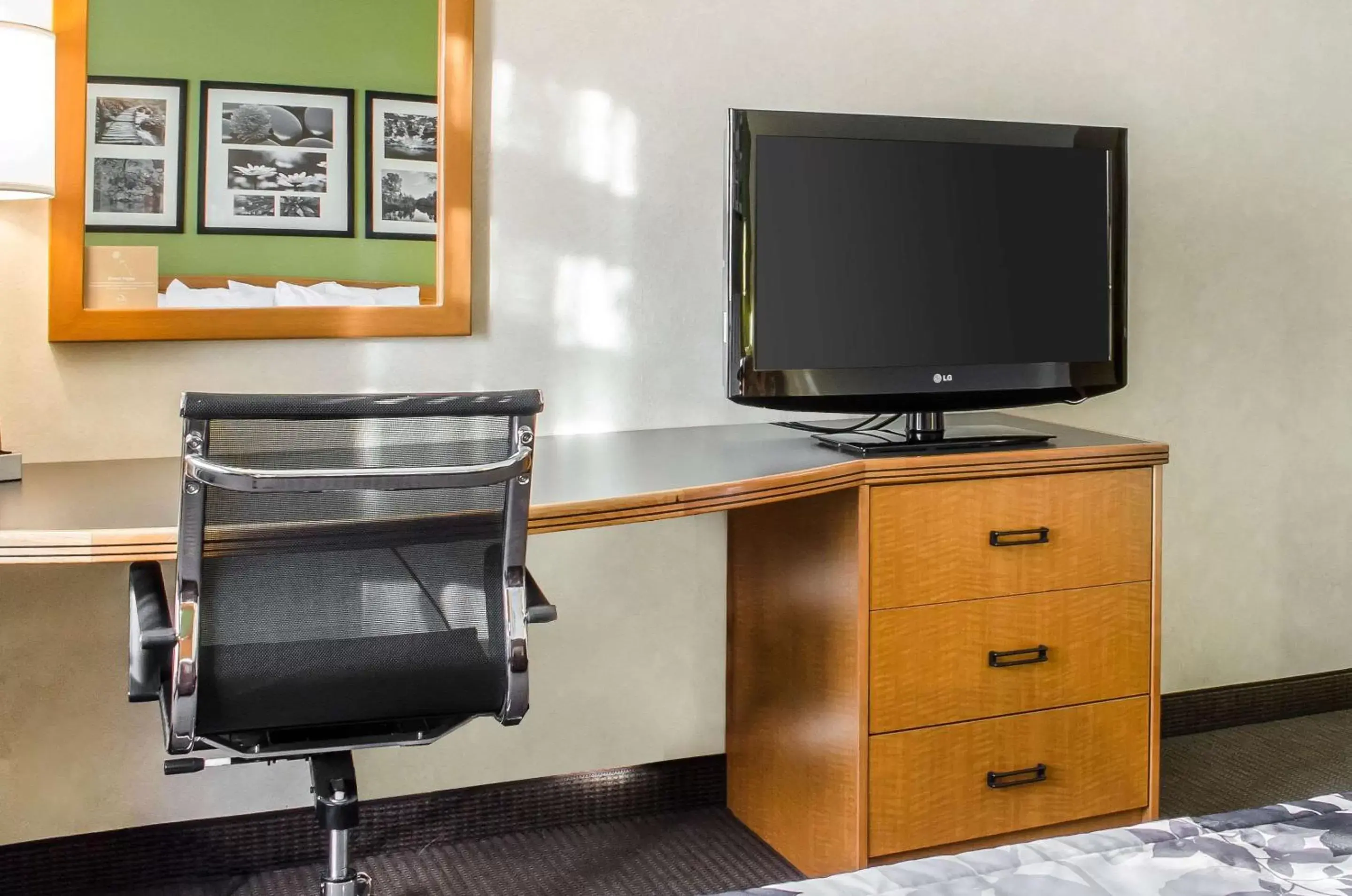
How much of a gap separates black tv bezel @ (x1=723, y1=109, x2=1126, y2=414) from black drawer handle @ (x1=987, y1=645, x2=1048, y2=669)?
0.45 metres

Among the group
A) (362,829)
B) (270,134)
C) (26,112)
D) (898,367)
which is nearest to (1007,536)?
(898,367)

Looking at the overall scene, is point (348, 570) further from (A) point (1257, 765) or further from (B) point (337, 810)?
(A) point (1257, 765)

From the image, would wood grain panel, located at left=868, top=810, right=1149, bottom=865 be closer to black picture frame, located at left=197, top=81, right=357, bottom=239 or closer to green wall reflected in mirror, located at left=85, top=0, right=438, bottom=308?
green wall reflected in mirror, located at left=85, top=0, right=438, bottom=308

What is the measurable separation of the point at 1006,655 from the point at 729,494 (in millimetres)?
682

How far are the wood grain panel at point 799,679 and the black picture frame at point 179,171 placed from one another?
3.85 feet

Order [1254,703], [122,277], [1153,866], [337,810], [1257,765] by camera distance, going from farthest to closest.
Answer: [1254,703]
[1257,765]
[122,277]
[337,810]
[1153,866]

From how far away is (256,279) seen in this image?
7.41 feet

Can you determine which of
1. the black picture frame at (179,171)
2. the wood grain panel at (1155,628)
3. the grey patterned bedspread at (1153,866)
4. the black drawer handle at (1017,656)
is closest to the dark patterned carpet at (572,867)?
the black drawer handle at (1017,656)

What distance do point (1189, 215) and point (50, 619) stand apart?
2.57 meters

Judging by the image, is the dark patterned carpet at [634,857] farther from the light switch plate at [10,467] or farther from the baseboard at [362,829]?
the light switch plate at [10,467]

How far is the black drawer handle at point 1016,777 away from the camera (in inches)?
89.3

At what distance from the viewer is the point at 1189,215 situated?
3037 mm

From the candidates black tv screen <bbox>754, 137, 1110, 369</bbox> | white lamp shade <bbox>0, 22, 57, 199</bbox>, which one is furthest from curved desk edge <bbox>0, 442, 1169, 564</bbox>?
white lamp shade <bbox>0, 22, 57, 199</bbox>

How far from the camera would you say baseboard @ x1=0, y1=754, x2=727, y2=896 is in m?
2.26
